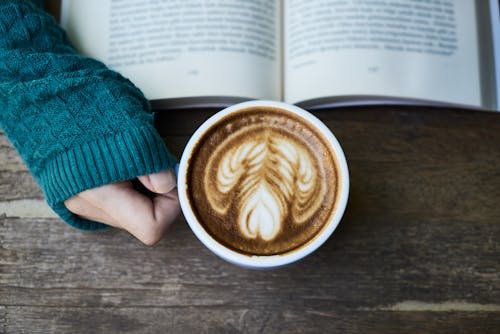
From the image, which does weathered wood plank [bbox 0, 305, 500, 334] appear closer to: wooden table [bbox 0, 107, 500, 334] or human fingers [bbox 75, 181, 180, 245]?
wooden table [bbox 0, 107, 500, 334]

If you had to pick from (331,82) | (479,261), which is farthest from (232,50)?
(479,261)

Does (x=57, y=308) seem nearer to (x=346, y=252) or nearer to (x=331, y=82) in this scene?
(x=346, y=252)

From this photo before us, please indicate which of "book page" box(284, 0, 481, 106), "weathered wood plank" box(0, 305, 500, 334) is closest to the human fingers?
"weathered wood plank" box(0, 305, 500, 334)

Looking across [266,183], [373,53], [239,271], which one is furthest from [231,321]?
[373,53]

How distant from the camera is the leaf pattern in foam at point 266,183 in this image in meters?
0.57

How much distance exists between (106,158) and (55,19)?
33 centimetres

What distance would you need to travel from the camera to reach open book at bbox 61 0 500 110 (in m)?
0.68

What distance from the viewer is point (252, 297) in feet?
2.10

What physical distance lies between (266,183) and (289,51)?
252 mm

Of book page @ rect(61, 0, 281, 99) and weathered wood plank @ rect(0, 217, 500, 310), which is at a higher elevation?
book page @ rect(61, 0, 281, 99)

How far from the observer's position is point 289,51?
0.70 m

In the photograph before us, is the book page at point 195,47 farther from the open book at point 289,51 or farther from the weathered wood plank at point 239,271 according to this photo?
the weathered wood plank at point 239,271

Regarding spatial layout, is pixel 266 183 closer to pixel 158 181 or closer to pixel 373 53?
pixel 158 181

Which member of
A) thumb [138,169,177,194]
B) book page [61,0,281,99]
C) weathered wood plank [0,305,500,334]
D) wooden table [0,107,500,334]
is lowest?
weathered wood plank [0,305,500,334]
